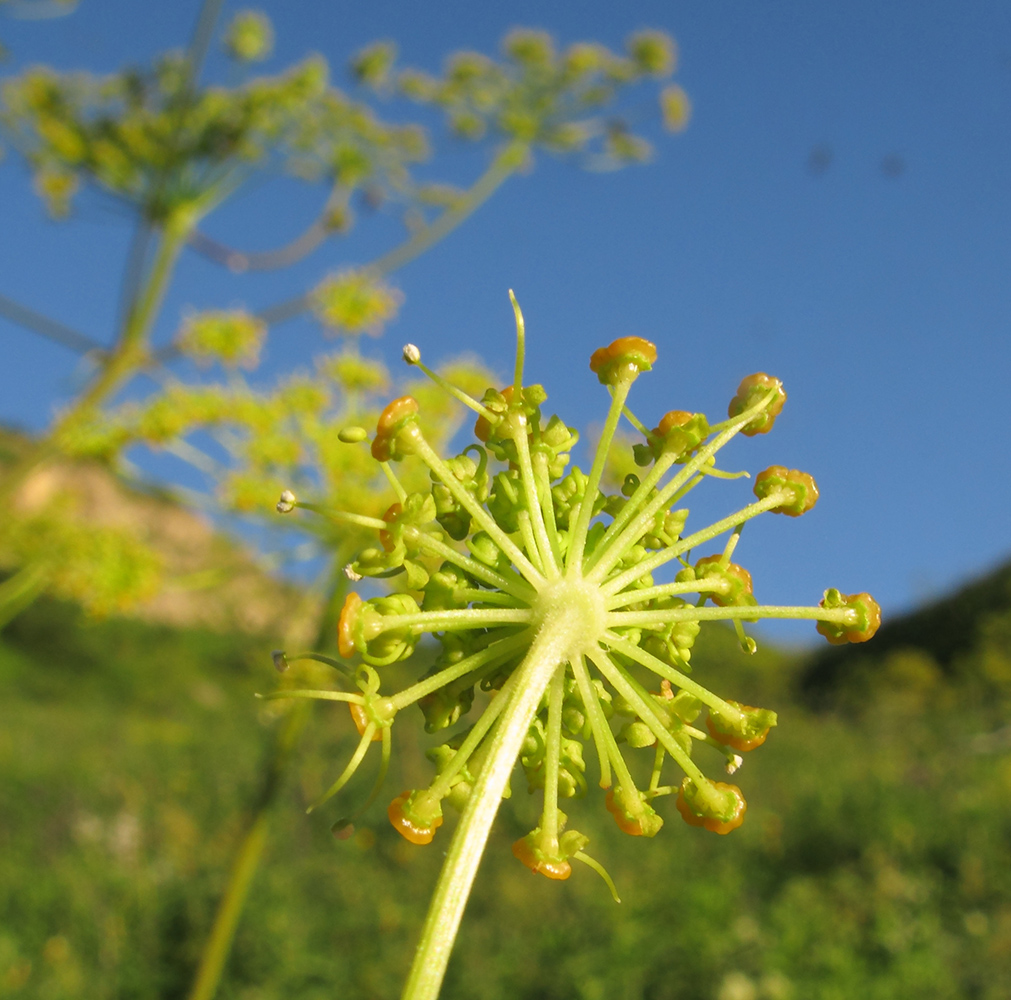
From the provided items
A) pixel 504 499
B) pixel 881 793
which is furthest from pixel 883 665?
pixel 504 499

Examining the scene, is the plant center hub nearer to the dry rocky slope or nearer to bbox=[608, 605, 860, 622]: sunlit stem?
bbox=[608, 605, 860, 622]: sunlit stem

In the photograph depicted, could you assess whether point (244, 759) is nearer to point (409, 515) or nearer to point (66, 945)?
point (66, 945)

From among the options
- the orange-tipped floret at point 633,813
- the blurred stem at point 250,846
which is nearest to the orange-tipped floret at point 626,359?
the orange-tipped floret at point 633,813

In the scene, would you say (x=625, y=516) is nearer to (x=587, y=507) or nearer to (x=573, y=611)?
(x=587, y=507)

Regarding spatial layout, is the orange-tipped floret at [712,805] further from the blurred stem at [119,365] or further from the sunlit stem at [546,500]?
the blurred stem at [119,365]

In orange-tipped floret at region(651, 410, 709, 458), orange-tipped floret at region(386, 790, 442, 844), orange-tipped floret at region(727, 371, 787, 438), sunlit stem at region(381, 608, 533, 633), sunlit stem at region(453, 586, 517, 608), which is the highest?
orange-tipped floret at region(727, 371, 787, 438)

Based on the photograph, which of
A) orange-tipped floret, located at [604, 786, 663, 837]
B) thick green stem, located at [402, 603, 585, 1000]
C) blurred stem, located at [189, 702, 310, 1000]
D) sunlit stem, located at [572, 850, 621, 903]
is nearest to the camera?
thick green stem, located at [402, 603, 585, 1000]

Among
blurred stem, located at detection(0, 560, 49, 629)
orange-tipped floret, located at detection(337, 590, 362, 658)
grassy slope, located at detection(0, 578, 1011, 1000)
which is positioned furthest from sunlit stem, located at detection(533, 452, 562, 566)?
grassy slope, located at detection(0, 578, 1011, 1000)

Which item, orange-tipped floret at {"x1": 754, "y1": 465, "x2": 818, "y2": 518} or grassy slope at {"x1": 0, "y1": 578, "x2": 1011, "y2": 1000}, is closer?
orange-tipped floret at {"x1": 754, "y1": 465, "x2": 818, "y2": 518}
